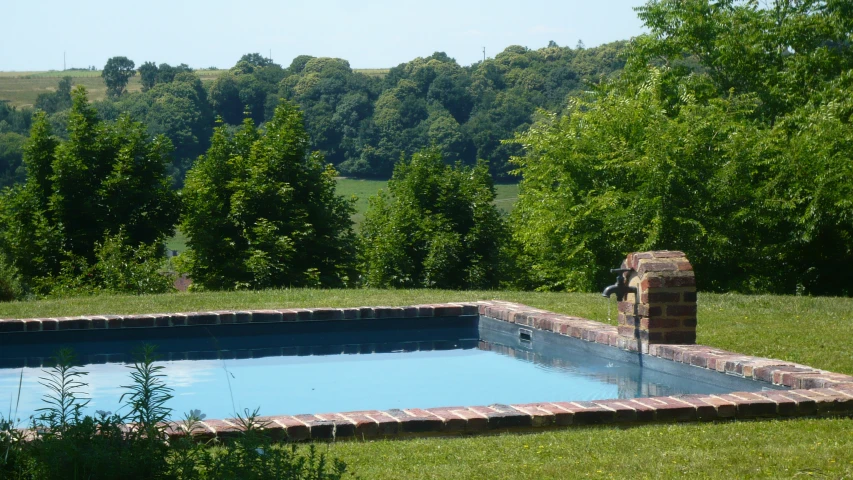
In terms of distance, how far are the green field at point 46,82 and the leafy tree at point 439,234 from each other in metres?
85.0

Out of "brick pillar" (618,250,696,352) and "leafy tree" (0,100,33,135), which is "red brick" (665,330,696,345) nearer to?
"brick pillar" (618,250,696,352)

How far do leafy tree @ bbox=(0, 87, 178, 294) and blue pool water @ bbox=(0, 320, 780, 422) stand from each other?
865 cm

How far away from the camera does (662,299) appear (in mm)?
8086

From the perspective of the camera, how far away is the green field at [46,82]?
108 meters

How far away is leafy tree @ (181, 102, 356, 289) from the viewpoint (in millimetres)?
17359

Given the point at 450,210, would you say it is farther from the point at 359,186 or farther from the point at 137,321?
the point at 359,186

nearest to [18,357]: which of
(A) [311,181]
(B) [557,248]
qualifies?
(A) [311,181]

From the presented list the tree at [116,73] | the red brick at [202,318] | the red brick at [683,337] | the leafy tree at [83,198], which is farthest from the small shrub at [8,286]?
the tree at [116,73]

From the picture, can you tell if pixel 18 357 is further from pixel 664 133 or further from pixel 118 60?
pixel 118 60

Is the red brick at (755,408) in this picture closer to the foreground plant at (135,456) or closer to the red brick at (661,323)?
the red brick at (661,323)

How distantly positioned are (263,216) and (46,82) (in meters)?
117

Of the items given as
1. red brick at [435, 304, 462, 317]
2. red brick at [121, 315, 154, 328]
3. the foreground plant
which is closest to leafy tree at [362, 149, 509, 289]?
red brick at [435, 304, 462, 317]

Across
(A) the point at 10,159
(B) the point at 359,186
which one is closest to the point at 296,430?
(A) the point at 10,159

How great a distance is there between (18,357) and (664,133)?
11622 mm
